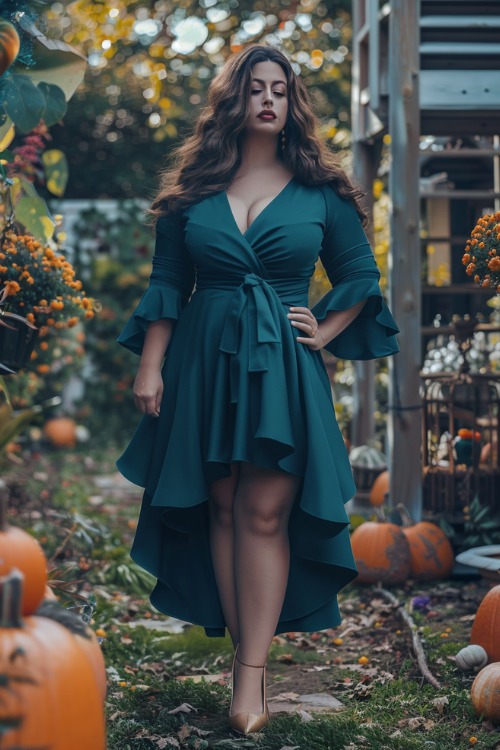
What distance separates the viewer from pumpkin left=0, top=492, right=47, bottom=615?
165 centimetres

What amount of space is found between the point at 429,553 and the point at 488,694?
1927 mm

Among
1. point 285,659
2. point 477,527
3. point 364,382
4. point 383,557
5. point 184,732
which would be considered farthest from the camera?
point 364,382

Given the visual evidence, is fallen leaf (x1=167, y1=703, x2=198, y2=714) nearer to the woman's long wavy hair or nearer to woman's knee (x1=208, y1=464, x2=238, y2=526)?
woman's knee (x1=208, y1=464, x2=238, y2=526)

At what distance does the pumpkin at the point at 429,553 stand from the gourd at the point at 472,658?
4.92 ft

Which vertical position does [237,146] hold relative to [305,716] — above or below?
above

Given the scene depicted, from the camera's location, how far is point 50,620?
5.45ft

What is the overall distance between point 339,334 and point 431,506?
7.44 ft

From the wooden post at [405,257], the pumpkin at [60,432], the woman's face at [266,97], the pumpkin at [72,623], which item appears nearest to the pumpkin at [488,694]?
the pumpkin at [72,623]

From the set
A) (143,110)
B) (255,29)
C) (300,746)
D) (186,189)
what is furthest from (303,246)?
(143,110)

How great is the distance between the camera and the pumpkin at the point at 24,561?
1.65 m

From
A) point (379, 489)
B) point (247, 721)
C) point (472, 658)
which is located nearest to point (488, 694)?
point (472, 658)

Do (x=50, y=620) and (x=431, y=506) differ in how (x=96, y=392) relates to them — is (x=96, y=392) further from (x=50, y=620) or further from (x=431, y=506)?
(x=50, y=620)

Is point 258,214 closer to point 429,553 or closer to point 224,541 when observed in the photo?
point 224,541

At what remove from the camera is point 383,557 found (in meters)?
4.50
